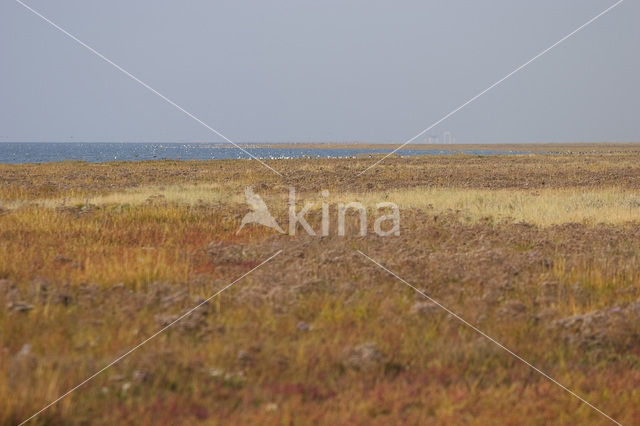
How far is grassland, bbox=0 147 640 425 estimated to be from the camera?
5.06 meters

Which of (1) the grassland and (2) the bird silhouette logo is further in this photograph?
(2) the bird silhouette logo

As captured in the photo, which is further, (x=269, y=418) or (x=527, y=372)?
(x=527, y=372)

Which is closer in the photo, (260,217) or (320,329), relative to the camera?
(320,329)

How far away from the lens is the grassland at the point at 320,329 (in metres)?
5.06

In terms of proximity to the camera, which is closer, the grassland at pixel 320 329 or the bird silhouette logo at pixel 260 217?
the grassland at pixel 320 329

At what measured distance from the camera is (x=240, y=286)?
8945 mm

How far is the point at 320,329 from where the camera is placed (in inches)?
270

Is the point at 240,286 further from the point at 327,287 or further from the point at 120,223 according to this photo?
the point at 120,223

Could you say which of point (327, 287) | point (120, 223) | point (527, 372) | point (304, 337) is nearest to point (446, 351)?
point (527, 372)

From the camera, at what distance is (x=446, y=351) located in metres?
6.18

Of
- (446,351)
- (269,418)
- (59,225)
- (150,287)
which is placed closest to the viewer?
(269,418)

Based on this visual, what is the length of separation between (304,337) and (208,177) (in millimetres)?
32910

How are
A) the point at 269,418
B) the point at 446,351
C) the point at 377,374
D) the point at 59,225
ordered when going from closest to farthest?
the point at 269,418 → the point at 377,374 → the point at 446,351 → the point at 59,225

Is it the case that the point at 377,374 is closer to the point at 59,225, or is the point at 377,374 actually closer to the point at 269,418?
the point at 269,418
